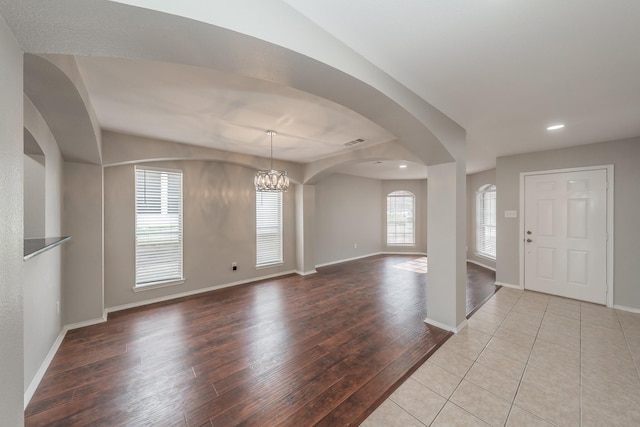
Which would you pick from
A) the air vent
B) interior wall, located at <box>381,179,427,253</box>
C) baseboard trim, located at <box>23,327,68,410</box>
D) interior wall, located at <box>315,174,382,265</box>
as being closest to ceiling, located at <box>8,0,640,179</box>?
the air vent

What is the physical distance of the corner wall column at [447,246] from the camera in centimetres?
292

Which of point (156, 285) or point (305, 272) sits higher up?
point (156, 285)

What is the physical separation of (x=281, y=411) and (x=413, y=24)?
280cm

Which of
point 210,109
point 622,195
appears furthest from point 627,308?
point 210,109

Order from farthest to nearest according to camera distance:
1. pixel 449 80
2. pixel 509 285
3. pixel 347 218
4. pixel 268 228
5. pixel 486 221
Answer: pixel 347 218, pixel 486 221, pixel 268 228, pixel 509 285, pixel 449 80

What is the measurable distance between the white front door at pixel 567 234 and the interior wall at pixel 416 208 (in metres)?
3.59

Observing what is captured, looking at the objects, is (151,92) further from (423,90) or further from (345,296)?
(345,296)

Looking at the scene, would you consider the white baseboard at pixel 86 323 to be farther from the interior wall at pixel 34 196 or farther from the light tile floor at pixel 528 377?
the light tile floor at pixel 528 377

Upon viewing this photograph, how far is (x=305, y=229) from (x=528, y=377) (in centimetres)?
423

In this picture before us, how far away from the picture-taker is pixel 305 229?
18.2 ft

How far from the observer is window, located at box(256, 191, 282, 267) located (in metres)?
5.16

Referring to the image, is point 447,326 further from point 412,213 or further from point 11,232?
point 412,213

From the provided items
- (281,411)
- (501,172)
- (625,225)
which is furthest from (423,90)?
(625,225)

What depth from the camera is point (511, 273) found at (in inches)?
178
